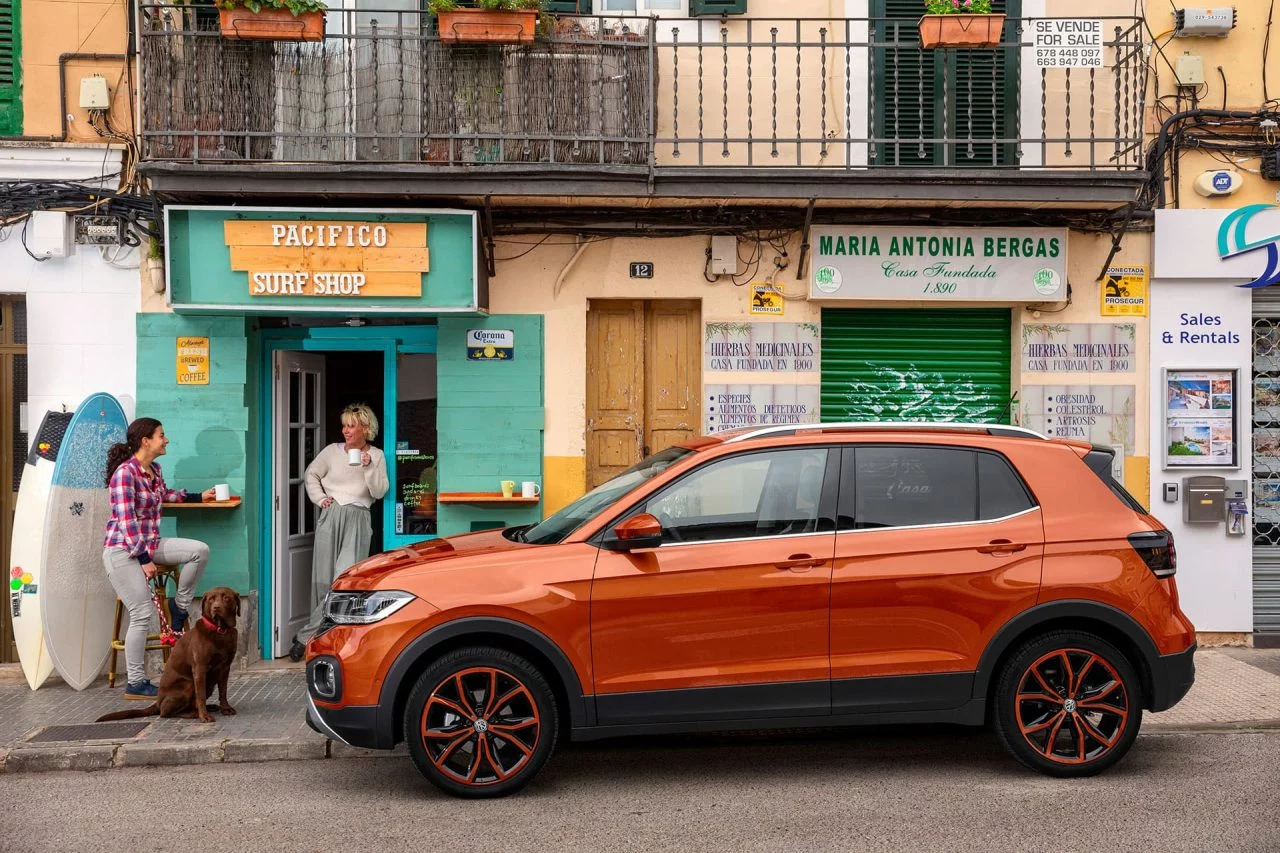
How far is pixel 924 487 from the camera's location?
6.27 m

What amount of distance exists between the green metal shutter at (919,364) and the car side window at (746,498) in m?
3.81

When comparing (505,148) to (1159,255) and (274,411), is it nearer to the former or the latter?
(274,411)

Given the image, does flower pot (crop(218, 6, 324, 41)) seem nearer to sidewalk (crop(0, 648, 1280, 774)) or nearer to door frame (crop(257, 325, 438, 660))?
door frame (crop(257, 325, 438, 660))

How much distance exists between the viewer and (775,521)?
20.3 ft

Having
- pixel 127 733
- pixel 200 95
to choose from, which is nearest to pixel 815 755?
pixel 127 733

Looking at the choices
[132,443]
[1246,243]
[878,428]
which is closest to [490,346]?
[132,443]

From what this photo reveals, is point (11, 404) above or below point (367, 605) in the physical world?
above

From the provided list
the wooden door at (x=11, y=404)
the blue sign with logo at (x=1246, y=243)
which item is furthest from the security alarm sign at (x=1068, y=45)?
the wooden door at (x=11, y=404)

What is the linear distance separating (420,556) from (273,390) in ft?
13.8

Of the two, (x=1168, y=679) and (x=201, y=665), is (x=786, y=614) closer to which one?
(x=1168, y=679)

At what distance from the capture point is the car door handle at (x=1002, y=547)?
614 cm

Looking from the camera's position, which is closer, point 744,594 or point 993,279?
point 744,594

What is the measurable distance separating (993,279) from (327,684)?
6217 millimetres

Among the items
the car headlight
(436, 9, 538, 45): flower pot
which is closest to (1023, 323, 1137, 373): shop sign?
(436, 9, 538, 45): flower pot
